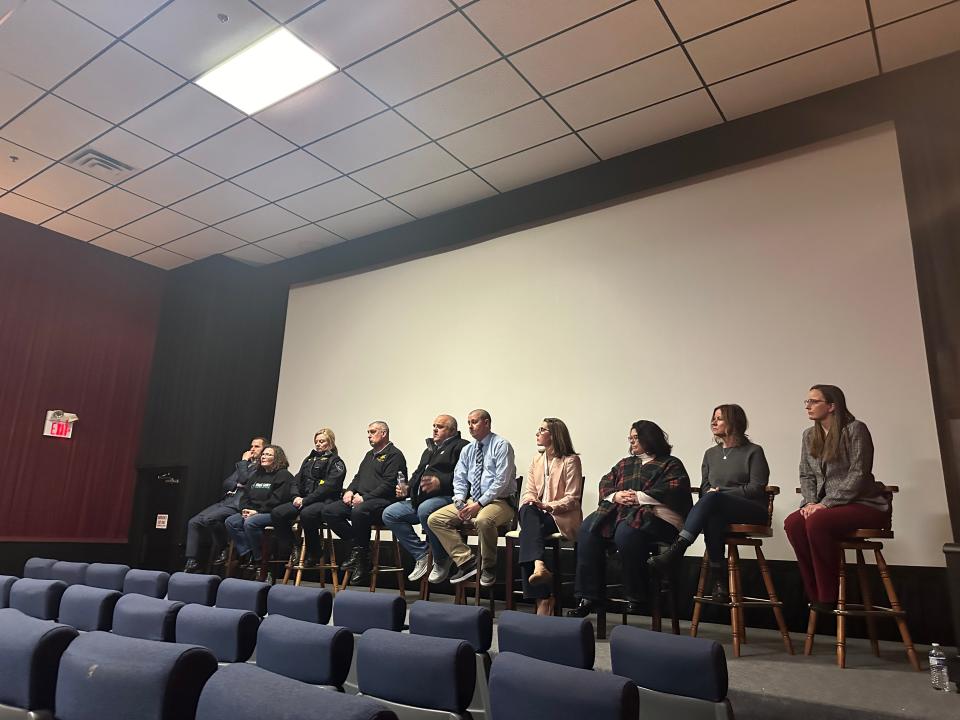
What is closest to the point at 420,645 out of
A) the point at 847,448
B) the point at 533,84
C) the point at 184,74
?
the point at 847,448

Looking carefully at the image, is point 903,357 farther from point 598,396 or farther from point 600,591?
point 600,591

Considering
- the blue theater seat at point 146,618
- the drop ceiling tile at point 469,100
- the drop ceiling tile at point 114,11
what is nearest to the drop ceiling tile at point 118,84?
the drop ceiling tile at point 114,11

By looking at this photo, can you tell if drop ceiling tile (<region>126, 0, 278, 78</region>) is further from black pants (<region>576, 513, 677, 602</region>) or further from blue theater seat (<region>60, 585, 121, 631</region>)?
black pants (<region>576, 513, 677, 602</region>)

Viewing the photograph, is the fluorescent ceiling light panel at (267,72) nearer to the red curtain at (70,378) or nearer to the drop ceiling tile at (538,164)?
the drop ceiling tile at (538,164)

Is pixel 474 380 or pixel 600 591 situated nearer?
pixel 600 591

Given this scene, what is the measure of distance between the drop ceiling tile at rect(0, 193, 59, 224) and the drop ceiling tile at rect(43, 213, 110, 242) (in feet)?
0.29

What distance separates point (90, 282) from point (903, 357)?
749 cm

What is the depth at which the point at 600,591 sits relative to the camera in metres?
3.36

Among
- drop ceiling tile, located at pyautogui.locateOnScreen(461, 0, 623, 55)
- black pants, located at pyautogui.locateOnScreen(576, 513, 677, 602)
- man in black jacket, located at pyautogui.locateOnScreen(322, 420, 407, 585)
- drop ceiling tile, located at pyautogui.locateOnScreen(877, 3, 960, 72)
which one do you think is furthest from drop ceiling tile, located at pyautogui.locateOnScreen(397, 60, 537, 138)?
black pants, located at pyautogui.locateOnScreen(576, 513, 677, 602)

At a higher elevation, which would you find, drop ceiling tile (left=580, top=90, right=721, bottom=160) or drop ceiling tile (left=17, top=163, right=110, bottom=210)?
drop ceiling tile (left=17, top=163, right=110, bottom=210)

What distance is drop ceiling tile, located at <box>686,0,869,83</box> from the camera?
3.72 meters

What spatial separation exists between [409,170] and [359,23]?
1589 mm

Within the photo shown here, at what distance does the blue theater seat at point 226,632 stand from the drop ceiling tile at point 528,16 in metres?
3.35

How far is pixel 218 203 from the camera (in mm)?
6121
